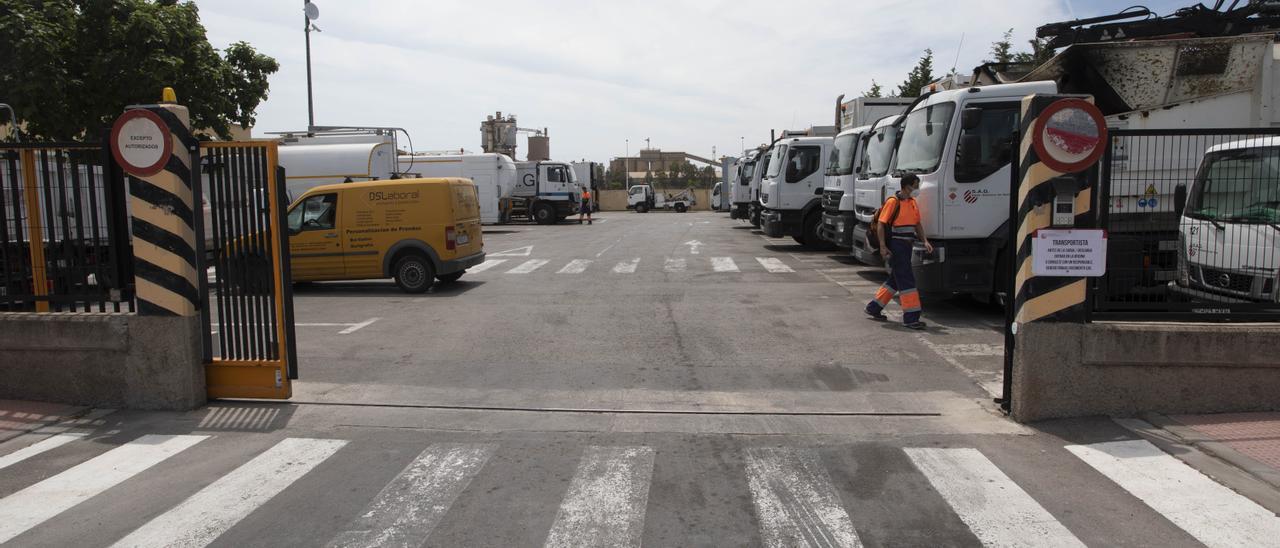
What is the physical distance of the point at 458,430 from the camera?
6098 millimetres

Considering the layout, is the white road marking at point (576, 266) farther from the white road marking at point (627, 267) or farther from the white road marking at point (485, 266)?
the white road marking at point (485, 266)

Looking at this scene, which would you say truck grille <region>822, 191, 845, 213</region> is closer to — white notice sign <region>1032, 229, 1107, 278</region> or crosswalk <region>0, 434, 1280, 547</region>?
white notice sign <region>1032, 229, 1107, 278</region>

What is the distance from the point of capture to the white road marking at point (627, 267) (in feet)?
54.2

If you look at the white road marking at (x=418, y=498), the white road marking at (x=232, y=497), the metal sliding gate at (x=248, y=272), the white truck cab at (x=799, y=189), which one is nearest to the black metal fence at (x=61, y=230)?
the metal sliding gate at (x=248, y=272)

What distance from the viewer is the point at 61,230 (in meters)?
7.14

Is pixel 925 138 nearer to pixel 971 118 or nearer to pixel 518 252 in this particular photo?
pixel 971 118

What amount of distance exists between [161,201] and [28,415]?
1.99 meters

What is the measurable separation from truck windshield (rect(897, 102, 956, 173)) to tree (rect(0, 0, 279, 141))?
42.8 ft

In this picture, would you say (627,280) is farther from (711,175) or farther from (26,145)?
(711,175)

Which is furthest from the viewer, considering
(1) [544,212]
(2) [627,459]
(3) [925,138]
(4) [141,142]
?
(1) [544,212]

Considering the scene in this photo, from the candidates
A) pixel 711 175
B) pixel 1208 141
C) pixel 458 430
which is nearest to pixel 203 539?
pixel 458 430

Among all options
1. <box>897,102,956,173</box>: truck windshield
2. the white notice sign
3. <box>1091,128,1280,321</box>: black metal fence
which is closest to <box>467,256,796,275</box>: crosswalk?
<box>897,102,956,173</box>: truck windshield

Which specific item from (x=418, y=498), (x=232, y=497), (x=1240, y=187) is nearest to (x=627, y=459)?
(x=418, y=498)

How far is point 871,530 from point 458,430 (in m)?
3.16
